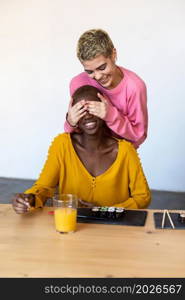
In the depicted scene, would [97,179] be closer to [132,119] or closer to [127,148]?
[127,148]

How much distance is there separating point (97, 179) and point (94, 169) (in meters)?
0.05

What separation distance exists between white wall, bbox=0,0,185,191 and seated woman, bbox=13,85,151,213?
2519mm

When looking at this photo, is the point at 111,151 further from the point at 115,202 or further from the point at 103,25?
the point at 103,25

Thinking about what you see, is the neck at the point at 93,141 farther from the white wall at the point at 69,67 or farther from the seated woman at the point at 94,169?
the white wall at the point at 69,67

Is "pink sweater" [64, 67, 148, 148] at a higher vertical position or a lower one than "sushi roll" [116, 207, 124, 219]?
higher

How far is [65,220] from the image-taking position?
1.48 meters

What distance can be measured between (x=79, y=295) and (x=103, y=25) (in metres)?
3.64

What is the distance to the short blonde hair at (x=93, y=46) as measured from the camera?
71.4 inches

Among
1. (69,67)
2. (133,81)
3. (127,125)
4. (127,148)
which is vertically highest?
(69,67)

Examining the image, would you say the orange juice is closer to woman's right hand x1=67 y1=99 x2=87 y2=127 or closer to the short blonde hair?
woman's right hand x1=67 y1=99 x2=87 y2=127

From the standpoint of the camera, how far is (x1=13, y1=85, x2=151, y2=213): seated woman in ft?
6.22

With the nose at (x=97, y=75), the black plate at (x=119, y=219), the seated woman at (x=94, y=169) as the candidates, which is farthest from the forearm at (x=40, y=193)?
the nose at (x=97, y=75)

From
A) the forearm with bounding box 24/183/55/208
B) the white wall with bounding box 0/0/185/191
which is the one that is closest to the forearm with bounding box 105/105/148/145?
the forearm with bounding box 24/183/55/208

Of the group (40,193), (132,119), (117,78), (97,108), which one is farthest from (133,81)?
(40,193)
